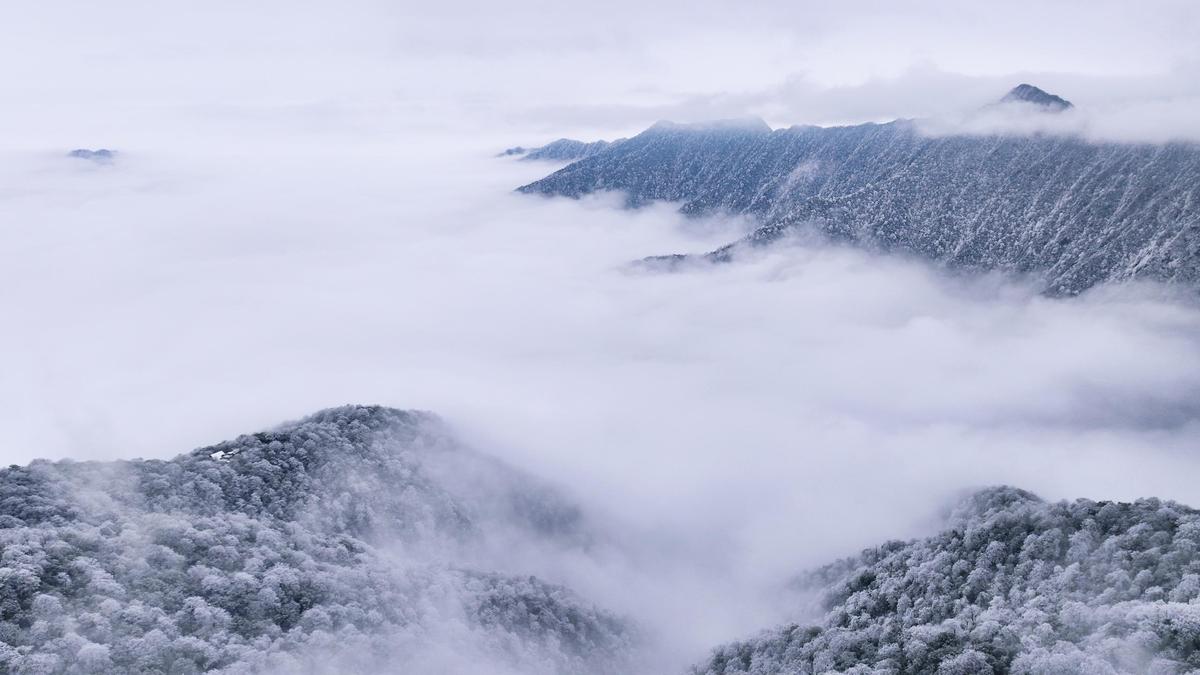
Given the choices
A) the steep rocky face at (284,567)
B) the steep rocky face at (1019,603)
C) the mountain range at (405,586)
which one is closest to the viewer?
the steep rocky face at (1019,603)

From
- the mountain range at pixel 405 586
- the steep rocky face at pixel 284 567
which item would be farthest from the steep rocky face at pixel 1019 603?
the steep rocky face at pixel 284 567

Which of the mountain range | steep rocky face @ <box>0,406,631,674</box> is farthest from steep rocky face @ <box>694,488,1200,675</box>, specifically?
steep rocky face @ <box>0,406,631,674</box>

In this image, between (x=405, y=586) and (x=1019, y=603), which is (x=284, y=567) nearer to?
(x=405, y=586)

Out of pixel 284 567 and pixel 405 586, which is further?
pixel 405 586

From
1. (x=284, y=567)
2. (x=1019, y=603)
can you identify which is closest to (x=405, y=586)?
(x=284, y=567)

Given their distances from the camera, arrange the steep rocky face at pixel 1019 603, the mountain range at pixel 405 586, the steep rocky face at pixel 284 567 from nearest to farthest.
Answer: the steep rocky face at pixel 1019 603, the mountain range at pixel 405 586, the steep rocky face at pixel 284 567

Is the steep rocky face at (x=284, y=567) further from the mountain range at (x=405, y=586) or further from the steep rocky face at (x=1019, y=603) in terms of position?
the steep rocky face at (x=1019, y=603)

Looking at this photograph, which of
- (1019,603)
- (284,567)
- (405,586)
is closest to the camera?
(1019,603)

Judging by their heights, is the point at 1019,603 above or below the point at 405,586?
above
